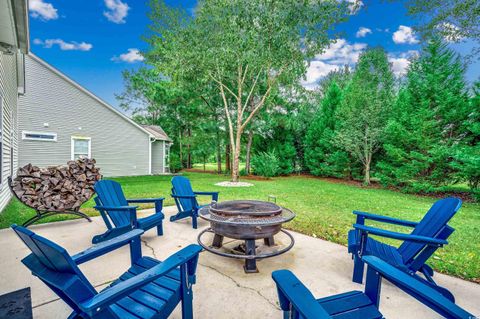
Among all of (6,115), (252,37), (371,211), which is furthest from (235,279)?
(252,37)

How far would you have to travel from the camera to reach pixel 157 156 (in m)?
15.6

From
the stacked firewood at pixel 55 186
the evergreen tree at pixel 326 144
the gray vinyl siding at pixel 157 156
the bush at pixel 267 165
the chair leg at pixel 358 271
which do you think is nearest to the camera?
the chair leg at pixel 358 271

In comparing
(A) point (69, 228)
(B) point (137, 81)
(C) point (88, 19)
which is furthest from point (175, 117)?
(A) point (69, 228)

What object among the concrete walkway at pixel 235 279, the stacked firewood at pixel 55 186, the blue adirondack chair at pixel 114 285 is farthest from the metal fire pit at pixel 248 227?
the stacked firewood at pixel 55 186

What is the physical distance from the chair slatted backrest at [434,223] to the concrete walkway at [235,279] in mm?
401

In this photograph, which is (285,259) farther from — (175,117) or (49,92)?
(175,117)

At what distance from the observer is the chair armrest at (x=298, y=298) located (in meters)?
1.01

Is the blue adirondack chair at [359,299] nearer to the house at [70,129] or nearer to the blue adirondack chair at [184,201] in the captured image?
the blue adirondack chair at [184,201]

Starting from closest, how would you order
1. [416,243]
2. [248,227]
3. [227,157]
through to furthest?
[416,243]
[248,227]
[227,157]

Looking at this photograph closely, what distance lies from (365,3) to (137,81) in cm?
1934

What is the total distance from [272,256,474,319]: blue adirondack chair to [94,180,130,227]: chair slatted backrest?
269 cm

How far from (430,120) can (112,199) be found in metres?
10.1

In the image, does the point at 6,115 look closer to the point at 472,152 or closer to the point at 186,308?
the point at 186,308

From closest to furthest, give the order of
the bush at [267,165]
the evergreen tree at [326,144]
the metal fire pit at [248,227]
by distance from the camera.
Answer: the metal fire pit at [248,227] < the evergreen tree at [326,144] < the bush at [267,165]
